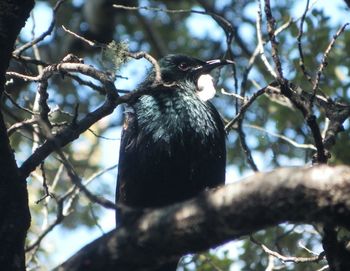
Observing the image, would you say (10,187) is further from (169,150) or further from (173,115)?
(173,115)

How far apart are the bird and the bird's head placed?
1.33ft

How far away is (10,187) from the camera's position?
297 centimetres

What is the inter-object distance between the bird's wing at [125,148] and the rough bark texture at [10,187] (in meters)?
1.49

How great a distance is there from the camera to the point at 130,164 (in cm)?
447

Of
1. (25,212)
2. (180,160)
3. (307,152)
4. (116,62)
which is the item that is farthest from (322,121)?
(25,212)

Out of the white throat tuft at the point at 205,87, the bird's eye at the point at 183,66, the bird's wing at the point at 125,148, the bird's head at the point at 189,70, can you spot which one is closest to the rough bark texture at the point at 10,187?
the bird's wing at the point at 125,148

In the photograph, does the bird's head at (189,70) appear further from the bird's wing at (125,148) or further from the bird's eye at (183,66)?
the bird's wing at (125,148)

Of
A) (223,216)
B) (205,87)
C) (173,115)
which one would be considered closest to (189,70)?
(205,87)

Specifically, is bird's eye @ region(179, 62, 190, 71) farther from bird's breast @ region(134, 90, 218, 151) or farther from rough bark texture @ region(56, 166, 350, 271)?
rough bark texture @ region(56, 166, 350, 271)

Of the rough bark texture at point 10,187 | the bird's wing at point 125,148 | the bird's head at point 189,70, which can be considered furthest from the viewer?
the bird's head at point 189,70

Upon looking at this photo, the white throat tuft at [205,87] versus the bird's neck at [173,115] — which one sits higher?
the white throat tuft at [205,87]

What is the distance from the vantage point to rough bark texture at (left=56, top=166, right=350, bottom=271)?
7.46 ft

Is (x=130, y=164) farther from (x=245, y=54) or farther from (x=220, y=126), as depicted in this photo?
(x=245, y=54)

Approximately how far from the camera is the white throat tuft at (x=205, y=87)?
4852 millimetres
